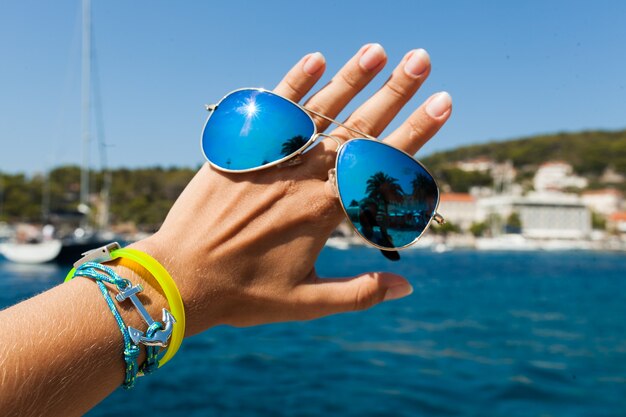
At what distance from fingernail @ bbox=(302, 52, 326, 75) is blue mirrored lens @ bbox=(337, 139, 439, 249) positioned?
0.31m

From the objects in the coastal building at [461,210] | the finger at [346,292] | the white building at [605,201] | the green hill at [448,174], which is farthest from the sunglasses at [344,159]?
the white building at [605,201]

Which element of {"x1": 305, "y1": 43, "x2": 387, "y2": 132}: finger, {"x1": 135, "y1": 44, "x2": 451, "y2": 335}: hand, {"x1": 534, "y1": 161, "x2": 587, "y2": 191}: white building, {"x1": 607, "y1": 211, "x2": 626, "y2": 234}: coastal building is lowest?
{"x1": 135, "y1": 44, "x2": 451, "y2": 335}: hand

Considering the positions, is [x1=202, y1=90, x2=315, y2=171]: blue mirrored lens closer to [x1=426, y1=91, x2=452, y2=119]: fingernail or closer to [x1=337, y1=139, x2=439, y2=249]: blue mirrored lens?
[x1=337, y1=139, x2=439, y2=249]: blue mirrored lens

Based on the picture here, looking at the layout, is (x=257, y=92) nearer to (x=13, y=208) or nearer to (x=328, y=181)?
(x=328, y=181)

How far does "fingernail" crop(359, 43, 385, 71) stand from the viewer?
148 centimetres

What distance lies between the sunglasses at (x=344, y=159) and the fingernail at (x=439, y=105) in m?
0.16

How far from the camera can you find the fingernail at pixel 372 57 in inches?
58.3

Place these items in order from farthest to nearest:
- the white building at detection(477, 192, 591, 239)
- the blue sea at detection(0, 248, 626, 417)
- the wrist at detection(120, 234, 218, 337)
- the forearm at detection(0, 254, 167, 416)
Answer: the white building at detection(477, 192, 591, 239), the blue sea at detection(0, 248, 626, 417), the wrist at detection(120, 234, 218, 337), the forearm at detection(0, 254, 167, 416)

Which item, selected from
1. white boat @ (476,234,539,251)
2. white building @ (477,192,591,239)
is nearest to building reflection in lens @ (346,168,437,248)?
white building @ (477,192,591,239)

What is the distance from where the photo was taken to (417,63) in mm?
1433

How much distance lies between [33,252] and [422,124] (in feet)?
80.0

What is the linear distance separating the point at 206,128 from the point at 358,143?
0.39 metres

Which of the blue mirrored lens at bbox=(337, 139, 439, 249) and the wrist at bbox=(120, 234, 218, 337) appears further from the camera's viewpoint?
the blue mirrored lens at bbox=(337, 139, 439, 249)

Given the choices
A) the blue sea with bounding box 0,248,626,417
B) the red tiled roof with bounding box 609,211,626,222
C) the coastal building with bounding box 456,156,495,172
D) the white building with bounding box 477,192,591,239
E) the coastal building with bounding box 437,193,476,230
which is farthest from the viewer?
the coastal building with bounding box 456,156,495,172
